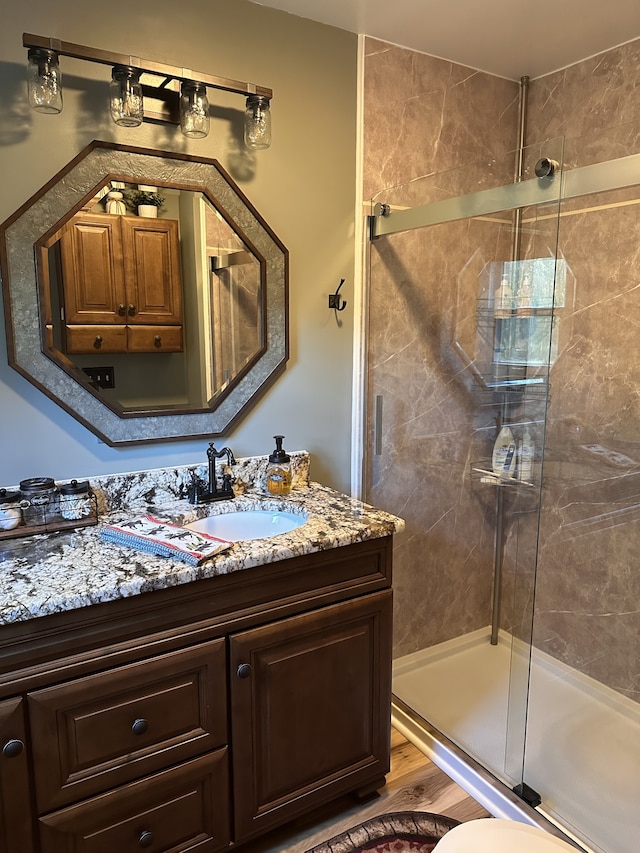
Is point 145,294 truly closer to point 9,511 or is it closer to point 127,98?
point 127,98

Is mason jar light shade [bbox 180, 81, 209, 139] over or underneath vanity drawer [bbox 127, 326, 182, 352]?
over

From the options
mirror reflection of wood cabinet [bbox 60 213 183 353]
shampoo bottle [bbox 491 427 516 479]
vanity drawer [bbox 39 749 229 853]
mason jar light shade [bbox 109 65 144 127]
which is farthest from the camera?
shampoo bottle [bbox 491 427 516 479]

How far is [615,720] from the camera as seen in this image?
226 centimetres

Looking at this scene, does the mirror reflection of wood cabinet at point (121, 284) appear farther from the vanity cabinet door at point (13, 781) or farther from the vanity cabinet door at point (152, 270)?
the vanity cabinet door at point (13, 781)

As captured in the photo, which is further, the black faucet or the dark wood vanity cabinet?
the black faucet

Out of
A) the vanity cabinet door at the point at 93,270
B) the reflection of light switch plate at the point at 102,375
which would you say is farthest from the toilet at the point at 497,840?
the vanity cabinet door at the point at 93,270

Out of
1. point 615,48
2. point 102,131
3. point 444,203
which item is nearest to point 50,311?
point 102,131

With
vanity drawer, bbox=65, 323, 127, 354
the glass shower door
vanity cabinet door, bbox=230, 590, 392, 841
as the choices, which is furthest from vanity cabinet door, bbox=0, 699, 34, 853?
the glass shower door

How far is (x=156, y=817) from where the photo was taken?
1464mm

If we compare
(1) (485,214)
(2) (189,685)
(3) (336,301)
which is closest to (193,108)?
(3) (336,301)

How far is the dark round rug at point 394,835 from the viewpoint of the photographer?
1719mm

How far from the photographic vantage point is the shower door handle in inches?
94.5

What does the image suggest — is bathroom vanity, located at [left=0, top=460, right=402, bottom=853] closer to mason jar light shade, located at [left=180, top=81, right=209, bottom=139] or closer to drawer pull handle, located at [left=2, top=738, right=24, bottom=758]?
drawer pull handle, located at [left=2, top=738, right=24, bottom=758]

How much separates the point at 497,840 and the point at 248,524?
1.03 m
